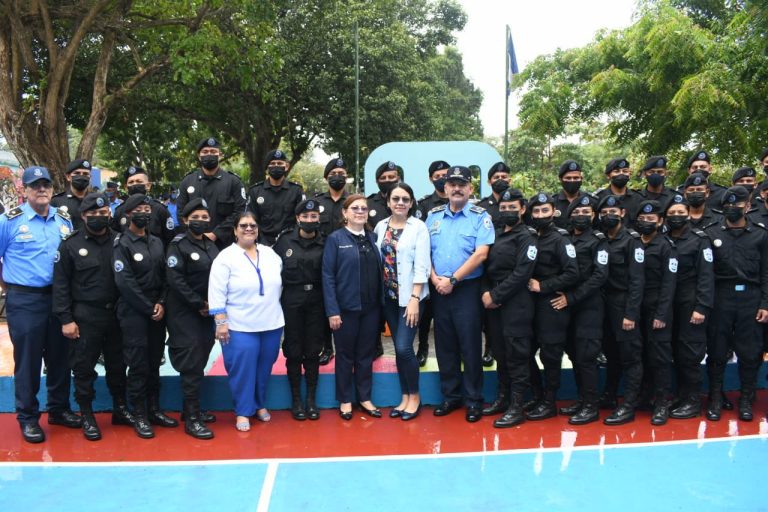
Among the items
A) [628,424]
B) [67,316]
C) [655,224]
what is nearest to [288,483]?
[67,316]

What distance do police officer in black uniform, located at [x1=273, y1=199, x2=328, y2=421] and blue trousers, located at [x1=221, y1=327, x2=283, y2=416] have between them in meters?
0.15

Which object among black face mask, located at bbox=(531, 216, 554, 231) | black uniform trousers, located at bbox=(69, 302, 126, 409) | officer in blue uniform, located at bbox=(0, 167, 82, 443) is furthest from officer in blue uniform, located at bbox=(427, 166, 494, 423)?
officer in blue uniform, located at bbox=(0, 167, 82, 443)

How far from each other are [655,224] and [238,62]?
10.5 meters

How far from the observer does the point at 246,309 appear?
5.08 metres

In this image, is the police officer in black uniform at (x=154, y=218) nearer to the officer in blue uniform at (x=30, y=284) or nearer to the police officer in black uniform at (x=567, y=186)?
the officer in blue uniform at (x=30, y=284)

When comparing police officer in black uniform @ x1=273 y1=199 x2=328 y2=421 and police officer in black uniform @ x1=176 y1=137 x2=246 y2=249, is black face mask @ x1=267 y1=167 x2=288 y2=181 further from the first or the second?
police officer in black uniform @ x1=273 y1=199 x2=328 y2=421

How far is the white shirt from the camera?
16.3 feet

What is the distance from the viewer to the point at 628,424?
17.5ft

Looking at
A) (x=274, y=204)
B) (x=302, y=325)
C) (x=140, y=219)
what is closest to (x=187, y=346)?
(x=302, y=325)

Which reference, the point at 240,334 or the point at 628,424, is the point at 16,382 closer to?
the point at 240,334

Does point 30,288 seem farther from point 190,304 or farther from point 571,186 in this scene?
point 571,186

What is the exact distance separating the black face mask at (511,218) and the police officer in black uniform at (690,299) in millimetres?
1292

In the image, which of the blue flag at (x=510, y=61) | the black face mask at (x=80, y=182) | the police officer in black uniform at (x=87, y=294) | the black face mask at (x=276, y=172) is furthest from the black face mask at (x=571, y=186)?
the blue flag at (x=510, y=61)

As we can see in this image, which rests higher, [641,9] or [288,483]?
[641,9]
